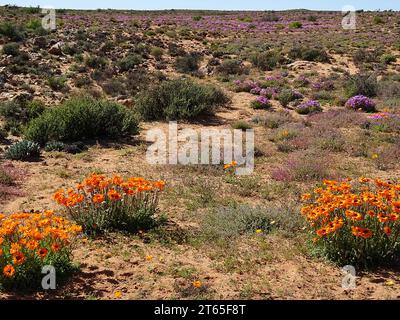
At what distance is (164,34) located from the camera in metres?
33.8

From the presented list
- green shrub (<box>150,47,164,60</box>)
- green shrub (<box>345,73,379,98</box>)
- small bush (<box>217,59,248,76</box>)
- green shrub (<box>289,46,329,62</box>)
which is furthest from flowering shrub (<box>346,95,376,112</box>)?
green shrub (<box>150,47,164,60</box>)

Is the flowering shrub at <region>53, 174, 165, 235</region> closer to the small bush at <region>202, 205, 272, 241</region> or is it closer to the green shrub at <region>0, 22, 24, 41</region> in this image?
the small bush at <region>202, 205, 272, 241</region>

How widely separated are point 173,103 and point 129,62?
9606 mm

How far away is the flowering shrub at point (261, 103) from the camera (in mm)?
16625

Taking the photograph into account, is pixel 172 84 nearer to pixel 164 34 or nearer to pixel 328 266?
pixel 328 266

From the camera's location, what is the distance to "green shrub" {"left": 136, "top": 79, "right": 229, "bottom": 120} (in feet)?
47.7

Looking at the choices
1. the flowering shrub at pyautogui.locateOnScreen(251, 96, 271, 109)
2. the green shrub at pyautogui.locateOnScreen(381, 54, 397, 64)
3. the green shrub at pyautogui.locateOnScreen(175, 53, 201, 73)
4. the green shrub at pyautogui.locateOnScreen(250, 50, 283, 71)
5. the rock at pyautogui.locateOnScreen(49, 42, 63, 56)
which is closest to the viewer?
the flowering shrub at pyautogui.locateOnScreen(251, 96, 271, 109)

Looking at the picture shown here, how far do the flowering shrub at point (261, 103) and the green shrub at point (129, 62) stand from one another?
8716mm

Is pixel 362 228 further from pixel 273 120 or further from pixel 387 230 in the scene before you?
pixel 273 120

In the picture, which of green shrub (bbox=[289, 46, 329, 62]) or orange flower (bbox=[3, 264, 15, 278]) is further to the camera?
green shrub (bbox=[289, 46, 329, 62])

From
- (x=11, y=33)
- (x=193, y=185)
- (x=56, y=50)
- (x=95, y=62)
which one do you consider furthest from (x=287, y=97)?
(x=11, y=33)

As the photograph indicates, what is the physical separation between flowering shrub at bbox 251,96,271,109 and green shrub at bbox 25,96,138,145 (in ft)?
18.9

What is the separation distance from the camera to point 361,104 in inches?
630
